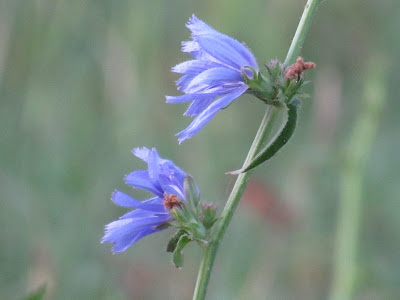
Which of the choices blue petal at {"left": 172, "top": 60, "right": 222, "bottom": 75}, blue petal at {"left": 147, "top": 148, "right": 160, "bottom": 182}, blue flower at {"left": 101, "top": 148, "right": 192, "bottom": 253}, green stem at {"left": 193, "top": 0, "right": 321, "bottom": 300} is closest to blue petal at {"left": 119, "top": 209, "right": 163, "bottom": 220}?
blue flower at {"left": 101, "top": 148, "right": 192, "bottom": 253}

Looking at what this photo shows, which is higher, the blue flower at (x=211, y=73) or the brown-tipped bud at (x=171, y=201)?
the blue flower at (x=211, y=73)

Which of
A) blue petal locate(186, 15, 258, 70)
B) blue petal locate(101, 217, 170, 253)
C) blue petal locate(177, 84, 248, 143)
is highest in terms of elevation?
blue petal locate(186, 15, 258, 70)

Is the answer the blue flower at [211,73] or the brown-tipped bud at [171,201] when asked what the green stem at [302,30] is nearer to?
the blue flower at [211,73]

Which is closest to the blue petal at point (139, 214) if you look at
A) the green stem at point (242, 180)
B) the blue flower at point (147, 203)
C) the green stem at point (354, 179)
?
the blue flower at point (147, 203)

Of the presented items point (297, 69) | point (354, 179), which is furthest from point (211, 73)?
point (354, 179)

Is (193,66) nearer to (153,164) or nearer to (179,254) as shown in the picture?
(153,164)

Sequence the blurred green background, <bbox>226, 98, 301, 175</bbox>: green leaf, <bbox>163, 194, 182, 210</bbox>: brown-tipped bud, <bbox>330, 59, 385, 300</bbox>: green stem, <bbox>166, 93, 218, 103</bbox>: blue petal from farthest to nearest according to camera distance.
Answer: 1. the blurred green background
2. <bbox>330, 59, 385, 300</bbox>: green stem
3. <bbox>163, 194, 182, 210</bbox>: brown-tipped bud
4. <bbox>166, 93, 218, 103</bbox>: blue petal
5. <bbox>226, 98, 301, 175</bbox>: green leaf

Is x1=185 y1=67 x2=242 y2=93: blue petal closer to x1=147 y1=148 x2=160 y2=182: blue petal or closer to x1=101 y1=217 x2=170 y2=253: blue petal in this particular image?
x1=147 y1=148 x2=160 y2=182: blue petal
